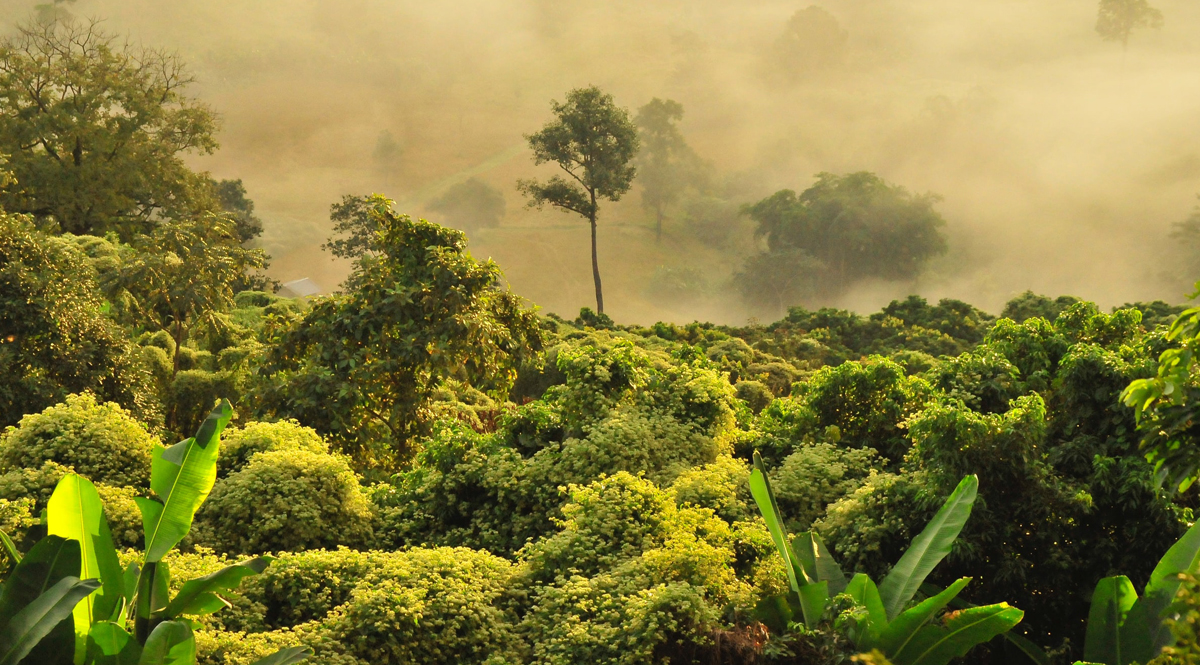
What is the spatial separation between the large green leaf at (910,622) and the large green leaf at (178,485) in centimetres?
393

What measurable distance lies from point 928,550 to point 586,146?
28.6 meters

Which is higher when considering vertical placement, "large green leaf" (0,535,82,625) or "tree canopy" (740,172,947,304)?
"tree canopy" (740,172,947,304)

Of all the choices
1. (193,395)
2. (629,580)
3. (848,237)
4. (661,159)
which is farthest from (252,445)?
(661,159)

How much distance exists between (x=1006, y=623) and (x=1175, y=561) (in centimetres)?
125

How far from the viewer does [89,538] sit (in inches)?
188

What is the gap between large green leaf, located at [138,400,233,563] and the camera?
4844 millimetres

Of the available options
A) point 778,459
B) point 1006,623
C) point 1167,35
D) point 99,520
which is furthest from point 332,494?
point 1167,35

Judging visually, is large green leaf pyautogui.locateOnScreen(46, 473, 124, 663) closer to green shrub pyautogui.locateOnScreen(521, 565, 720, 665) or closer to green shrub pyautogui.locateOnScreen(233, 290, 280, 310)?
green shrub pyautogui.locateOnScreen(521, 565, 720, 665)

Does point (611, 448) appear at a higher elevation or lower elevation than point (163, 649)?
higher

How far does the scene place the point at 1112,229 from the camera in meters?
47.2

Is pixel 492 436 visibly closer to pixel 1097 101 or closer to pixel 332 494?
pixel 332 494

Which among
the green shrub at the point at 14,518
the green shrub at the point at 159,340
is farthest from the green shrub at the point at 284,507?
the green shrub at the point at 159,340

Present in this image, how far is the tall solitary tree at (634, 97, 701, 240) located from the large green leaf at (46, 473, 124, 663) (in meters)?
50.7

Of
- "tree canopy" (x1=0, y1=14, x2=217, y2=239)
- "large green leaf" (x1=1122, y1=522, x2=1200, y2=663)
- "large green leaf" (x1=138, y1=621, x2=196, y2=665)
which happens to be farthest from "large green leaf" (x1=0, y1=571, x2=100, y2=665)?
"tree canopy" (x1=0, y1=14, x2=217, y2=239)
